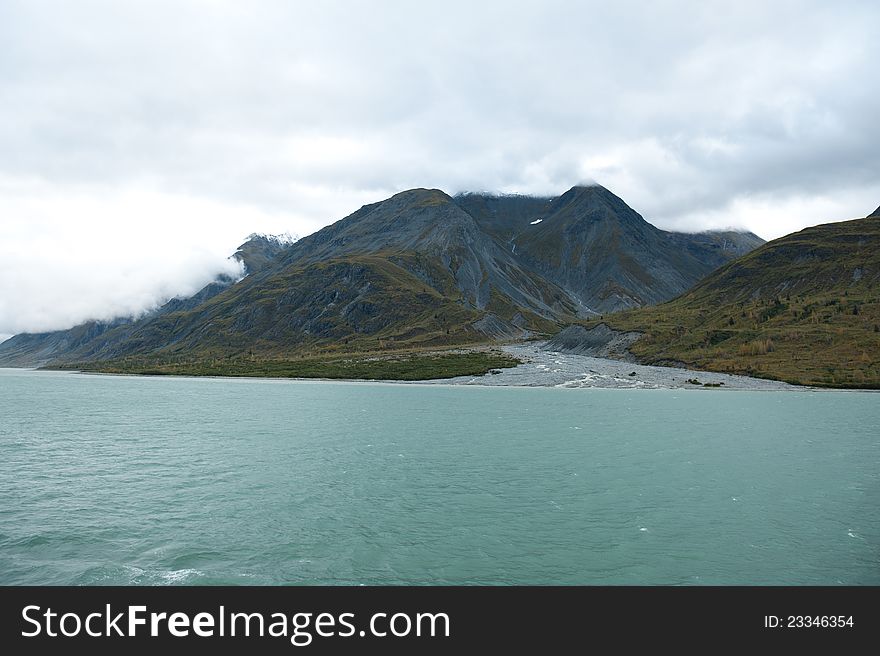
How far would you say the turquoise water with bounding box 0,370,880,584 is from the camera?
75.0 ft

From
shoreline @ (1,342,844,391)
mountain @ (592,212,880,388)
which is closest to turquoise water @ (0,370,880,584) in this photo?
shoreline @ (1,342,844,391)

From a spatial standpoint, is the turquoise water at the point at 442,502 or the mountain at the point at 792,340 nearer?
the turquoise water at the point at 442,502

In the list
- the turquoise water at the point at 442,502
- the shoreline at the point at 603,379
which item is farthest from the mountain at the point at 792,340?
the turquoise water at the point at 442,502

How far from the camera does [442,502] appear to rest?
1280 inches

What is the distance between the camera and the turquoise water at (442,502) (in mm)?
22875

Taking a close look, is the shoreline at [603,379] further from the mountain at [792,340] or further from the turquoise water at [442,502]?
the turquoise water at [442,502]

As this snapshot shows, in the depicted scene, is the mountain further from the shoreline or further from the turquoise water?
the turquoise water

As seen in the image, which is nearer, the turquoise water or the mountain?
the turquoise water

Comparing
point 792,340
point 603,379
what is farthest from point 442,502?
point 792,340

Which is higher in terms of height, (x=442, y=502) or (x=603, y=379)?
(x=603, y=379)

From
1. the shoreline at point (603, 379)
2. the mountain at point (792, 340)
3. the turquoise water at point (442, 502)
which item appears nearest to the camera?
the turquoise water at point (442, 502)

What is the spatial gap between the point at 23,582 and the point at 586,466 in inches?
1377

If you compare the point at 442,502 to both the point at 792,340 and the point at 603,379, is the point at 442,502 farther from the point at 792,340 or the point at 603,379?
the point at 792,340

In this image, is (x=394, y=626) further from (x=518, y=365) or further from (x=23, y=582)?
(x=518, y=365)
